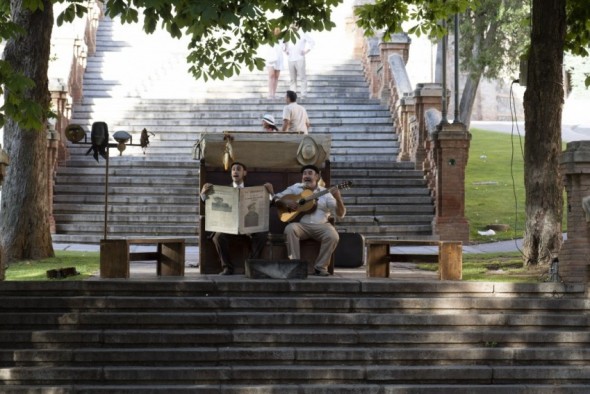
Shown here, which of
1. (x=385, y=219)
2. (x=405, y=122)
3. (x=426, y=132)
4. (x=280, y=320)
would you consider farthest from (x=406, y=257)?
(x=405, y=122)

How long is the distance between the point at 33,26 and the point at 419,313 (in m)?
7.54

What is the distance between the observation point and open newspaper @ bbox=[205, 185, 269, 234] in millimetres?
16422

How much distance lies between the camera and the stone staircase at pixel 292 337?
A: 1323cm

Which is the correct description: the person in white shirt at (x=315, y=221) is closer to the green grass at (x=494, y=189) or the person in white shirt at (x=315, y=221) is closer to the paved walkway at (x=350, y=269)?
the paved walkway at (x=350, y=269)

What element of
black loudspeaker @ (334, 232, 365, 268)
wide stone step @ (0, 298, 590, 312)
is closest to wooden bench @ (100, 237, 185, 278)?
wide stone step @ (0, 298, 590, 312)

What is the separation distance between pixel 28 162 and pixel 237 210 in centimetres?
433

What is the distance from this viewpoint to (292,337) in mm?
13844

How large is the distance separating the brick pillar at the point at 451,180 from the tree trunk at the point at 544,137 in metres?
Answer: 6.25

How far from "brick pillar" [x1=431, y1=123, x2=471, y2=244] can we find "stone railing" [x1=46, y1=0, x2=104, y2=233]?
644cm

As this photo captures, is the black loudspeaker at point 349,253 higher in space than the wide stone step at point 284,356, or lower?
higher

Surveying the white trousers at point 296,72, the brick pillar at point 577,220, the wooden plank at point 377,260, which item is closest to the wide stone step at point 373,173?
the white trousers at point 296,72

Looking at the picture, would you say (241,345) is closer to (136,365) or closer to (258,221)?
(136,365)

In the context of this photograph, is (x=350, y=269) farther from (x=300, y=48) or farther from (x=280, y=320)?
(x=300, y=48)

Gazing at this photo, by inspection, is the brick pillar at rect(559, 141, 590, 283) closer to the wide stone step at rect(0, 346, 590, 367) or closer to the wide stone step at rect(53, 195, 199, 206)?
the wide stone step at rect(0, 346, 590, 367)
